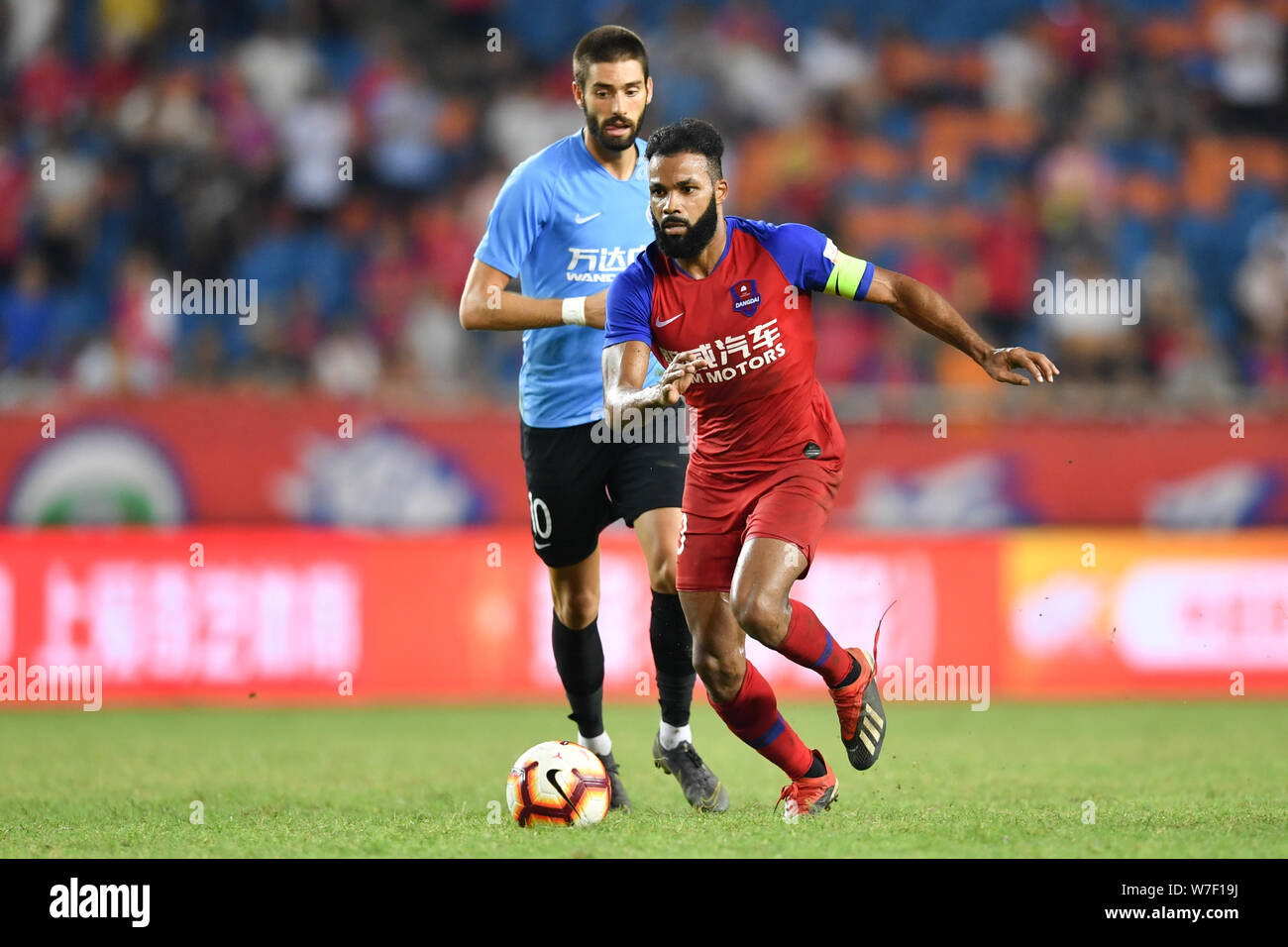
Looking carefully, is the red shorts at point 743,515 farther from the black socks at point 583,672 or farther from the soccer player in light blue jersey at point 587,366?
the black socks at point 583,672

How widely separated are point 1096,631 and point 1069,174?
4.96 m

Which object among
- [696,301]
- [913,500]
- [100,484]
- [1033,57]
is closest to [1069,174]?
[1033,57]

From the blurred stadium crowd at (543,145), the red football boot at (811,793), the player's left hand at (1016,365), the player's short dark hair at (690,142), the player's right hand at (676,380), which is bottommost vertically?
the red football boot at (811,793)

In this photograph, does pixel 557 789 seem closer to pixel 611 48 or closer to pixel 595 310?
pixel 595 310

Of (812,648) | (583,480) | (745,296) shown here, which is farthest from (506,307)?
(812,648)

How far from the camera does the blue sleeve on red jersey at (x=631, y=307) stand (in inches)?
224

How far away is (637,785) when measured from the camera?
24.2 ft

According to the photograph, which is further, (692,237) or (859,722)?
(859,722)

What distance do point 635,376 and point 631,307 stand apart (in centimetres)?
31

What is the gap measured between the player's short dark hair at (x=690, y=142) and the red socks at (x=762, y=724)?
5.98 feet

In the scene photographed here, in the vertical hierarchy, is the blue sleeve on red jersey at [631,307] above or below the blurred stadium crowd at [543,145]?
below

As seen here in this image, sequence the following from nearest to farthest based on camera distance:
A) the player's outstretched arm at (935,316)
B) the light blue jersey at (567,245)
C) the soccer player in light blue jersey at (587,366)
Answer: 1. the player's outstretched arm at (935,316)
2. the soccer player in light blue jersey at (587,366)
3. the light blue jersey at (567,245)

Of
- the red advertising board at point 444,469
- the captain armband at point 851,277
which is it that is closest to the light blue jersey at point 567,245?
the captain armband at point 851,277

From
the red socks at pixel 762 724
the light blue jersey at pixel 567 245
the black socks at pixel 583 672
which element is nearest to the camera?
the red socks at pixel 762 724
